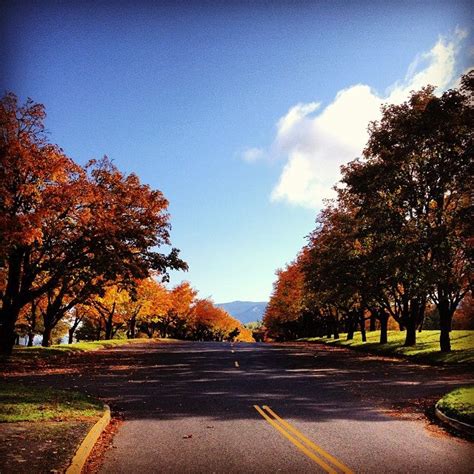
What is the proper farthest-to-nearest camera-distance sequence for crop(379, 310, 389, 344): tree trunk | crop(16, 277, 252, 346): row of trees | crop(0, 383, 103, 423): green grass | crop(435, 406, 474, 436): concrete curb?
crop(16, 277, 252, 346): row of trees
crop(379, 310, 389, 344): tree trunk
crop(0, 383, 103, 423): green grass
crop(435, 406, 474, 436): concrete curb

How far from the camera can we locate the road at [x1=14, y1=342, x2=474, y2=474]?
7.18 meters

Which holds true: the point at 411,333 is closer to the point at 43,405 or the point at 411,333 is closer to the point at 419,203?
the point at 419,203

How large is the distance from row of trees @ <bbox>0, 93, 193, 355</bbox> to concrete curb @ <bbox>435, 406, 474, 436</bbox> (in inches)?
660

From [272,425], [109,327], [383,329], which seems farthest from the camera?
[109,327]

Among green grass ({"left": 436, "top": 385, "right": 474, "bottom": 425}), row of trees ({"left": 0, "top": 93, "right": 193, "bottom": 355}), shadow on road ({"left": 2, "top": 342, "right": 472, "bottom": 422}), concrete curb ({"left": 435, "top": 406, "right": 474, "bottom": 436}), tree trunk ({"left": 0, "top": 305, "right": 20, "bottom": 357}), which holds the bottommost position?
shadow on road ({"left": 2, "top": 342, "right": 472, "bottom": 422})

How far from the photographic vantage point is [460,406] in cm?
1079

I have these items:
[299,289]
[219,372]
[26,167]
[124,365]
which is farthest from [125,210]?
[299,289]

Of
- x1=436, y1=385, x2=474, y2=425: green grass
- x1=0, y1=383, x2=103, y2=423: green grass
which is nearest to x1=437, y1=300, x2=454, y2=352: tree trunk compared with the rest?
x1=436, y1=385, x2=474, y2=425: green grass

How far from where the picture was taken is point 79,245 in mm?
24719

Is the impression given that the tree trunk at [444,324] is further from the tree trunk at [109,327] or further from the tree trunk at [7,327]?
the tree trunk at [109,327]

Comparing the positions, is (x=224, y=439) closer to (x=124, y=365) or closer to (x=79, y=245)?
(x=124, y=365)

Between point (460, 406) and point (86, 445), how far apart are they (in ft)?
26.8

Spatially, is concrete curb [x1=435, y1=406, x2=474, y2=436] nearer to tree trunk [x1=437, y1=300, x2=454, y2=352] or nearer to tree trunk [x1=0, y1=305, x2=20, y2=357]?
tree trunk [x1=437, y1=300, x2=454, y2=352]

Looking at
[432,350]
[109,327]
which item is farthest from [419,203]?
[109,327]
